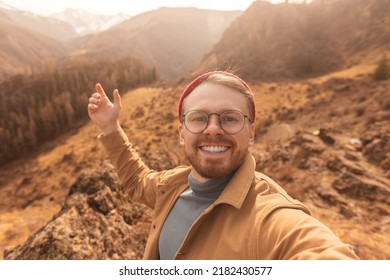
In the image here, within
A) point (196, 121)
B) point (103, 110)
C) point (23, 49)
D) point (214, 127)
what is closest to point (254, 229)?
point (214, 127)

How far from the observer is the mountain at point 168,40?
9998 centimetres

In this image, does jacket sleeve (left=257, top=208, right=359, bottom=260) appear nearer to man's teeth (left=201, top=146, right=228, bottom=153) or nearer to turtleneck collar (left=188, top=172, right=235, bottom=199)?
turtleneck collar (left=188, top=172, right=235, bottom=199)

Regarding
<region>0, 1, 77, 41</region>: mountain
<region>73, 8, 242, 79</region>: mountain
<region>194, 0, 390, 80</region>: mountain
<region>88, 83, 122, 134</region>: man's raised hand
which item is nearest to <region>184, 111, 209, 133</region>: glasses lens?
<region>88, 83, 122, 134</region>: man's raised hand

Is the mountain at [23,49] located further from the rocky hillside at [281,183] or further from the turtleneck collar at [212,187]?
the turtleneck collar at [212,187]

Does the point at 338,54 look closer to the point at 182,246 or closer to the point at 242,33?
the point at 242,33

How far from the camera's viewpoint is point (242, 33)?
49.8 metres

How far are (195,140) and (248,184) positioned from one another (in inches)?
20.3

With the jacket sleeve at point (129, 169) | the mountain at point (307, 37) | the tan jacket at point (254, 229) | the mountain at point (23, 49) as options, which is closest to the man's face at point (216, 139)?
the tan jacket at point (254, 229)

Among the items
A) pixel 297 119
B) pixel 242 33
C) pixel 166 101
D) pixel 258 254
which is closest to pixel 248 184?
pixel 258 254

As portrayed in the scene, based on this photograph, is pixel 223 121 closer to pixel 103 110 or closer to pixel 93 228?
pixel 103 110

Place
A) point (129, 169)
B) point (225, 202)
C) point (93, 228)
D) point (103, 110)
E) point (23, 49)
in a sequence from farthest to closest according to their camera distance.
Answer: point (23, 49) < point (93, 228) < point (129, 169) < point (103, 110) < point (225, 202)

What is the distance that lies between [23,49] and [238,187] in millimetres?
114219

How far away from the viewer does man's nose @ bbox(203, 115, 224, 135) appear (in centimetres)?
171

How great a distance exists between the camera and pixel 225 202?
1.54 m
